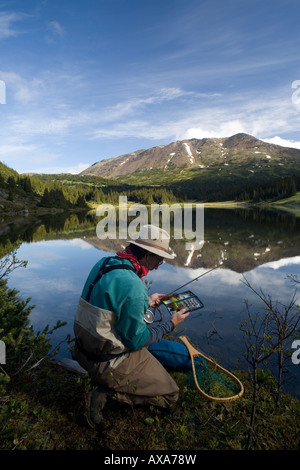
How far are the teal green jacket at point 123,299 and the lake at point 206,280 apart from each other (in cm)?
302

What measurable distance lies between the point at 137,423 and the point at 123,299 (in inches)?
94.7

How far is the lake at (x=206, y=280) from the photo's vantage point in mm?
9117

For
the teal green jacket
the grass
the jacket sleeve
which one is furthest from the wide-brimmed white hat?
the grass

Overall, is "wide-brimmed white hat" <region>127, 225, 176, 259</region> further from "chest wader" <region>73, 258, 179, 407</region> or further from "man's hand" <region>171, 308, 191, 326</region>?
"man's hand" <region>171, 308, 191, 326</region>

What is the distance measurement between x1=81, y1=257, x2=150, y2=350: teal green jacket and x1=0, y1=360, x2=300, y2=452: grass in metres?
1.25

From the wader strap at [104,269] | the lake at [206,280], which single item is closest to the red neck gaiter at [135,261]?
the wader strap at [104,269]

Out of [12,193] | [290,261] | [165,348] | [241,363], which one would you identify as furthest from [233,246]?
[12,193]

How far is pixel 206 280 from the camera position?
16.0m

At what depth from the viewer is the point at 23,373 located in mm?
5805

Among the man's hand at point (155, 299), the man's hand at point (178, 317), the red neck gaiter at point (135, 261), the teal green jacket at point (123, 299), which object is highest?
the red neck gaiter at point (135, 261)

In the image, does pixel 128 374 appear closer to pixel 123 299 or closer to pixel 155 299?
pixel 123 299

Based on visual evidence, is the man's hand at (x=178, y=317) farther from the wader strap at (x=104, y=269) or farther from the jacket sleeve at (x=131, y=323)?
the wader strap at (x=104, y=269)

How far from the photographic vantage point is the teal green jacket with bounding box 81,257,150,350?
14.3 feet

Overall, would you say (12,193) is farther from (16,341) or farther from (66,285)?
(16,341)
